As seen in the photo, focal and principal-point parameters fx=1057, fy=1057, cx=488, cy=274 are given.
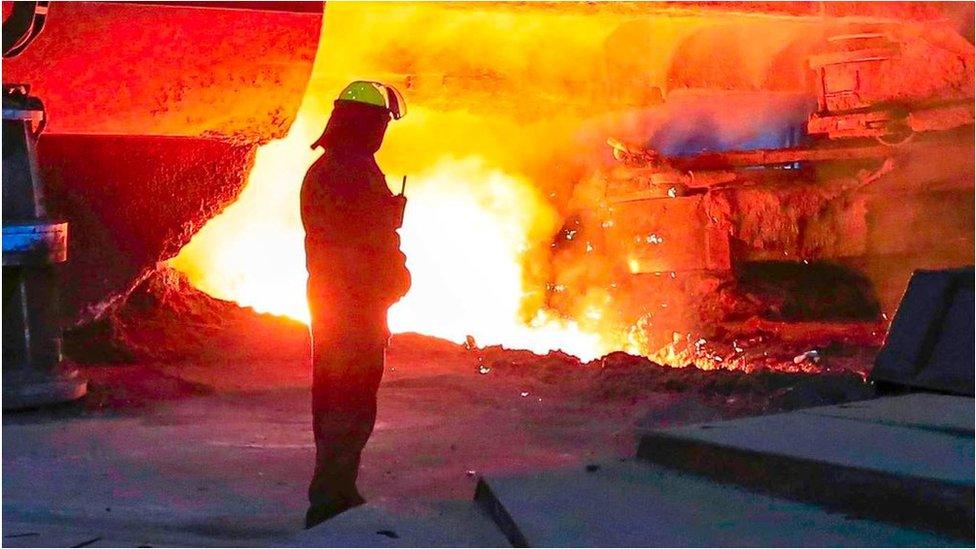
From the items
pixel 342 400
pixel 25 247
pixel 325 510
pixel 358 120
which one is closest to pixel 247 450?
pixel 325 510

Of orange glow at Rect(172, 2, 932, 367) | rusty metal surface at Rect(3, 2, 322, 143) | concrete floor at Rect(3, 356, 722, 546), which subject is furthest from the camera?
orange glow at Rect(172, 2, 932, 367)

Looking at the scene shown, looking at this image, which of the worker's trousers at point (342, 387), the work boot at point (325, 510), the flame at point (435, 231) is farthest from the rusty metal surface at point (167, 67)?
the work boot at point (325, 510)

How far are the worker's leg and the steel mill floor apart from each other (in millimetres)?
135

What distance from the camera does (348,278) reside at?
348 centimetres

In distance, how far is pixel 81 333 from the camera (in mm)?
6906

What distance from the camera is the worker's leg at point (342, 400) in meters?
3.51

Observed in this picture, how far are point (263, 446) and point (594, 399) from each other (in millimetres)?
2027

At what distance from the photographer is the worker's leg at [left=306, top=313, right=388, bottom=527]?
11.5 feet

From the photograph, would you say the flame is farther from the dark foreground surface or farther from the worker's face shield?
the worker's face shield

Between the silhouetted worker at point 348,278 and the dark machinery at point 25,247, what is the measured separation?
2.31m

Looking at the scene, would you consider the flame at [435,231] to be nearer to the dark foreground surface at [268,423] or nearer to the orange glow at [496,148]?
the orange glow at [496,148]

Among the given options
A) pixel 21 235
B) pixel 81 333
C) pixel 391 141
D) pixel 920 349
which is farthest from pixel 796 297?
pixel 21 235

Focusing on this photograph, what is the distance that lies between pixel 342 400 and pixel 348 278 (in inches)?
16.5

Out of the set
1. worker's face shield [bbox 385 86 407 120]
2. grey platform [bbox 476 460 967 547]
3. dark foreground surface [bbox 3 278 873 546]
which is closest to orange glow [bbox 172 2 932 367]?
dark foreground surface [bbox 3 278 873 546]
